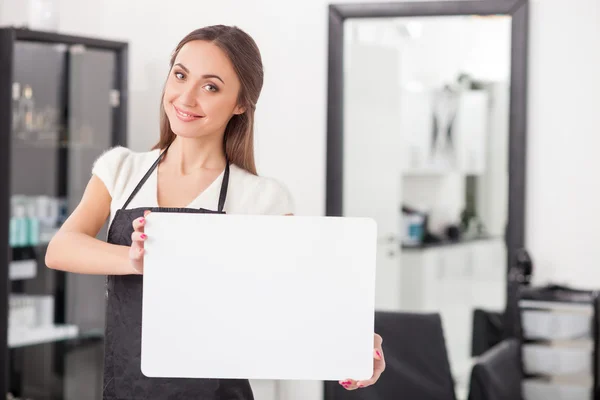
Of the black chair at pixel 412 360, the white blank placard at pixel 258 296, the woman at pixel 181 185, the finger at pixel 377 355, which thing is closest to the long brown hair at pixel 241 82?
the woman at pixel 181 185

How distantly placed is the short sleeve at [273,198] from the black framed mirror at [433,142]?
1883mm

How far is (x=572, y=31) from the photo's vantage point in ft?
11.1

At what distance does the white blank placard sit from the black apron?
0.18 m

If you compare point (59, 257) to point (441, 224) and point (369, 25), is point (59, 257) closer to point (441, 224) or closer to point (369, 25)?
point (369, 25)

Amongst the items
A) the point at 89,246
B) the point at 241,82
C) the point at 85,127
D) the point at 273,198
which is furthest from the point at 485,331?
the point at 89,246

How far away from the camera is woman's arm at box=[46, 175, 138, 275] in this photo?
5.04 ft

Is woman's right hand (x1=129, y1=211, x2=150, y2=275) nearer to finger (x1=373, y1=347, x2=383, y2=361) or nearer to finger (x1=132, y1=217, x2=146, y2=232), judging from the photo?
finger (x1=132, y1=217, x2=146, y2=232)

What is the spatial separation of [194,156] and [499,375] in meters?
1.53

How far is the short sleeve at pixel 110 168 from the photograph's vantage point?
5.47 feet

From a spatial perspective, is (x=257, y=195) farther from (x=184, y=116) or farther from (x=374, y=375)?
(x=374, y=375)

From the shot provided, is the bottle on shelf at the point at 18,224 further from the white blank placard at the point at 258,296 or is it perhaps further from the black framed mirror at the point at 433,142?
the white blank placard at the point at 258,296

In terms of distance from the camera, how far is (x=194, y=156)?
5.63 feet

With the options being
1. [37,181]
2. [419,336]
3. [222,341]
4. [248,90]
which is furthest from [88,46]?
[222,341]

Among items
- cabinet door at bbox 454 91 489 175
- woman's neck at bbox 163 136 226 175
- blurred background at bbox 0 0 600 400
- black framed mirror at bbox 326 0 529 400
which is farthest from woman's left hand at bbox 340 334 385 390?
cabinet door at bbox 454 91 489 175
